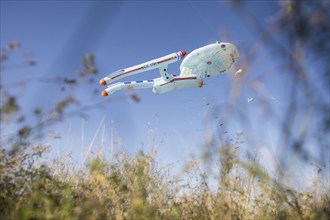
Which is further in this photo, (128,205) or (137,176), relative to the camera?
(128,205)

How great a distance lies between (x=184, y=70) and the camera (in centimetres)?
752

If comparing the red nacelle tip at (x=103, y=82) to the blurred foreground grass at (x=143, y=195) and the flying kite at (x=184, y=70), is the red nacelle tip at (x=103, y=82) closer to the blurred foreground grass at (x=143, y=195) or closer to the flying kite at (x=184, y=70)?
the flying kite at (x=184, y=70)

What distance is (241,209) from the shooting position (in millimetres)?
3037

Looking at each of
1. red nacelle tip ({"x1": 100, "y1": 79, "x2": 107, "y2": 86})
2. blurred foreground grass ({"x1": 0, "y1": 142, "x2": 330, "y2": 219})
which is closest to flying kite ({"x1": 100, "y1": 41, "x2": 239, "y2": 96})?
red nacelle tip ({"x1": 100, "y1": 79, "x2": 107, "y2": 86})

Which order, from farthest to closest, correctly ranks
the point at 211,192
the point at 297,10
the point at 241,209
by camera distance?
the point at 211,192
the point at 241,209
the point at 297,10

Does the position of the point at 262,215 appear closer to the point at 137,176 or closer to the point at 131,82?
the point at 137,176

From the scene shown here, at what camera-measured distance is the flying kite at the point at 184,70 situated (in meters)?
6.88

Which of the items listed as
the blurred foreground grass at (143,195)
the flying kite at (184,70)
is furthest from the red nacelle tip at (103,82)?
the blurred foreground grass at (143,195)

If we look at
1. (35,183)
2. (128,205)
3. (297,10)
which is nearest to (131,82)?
(128,205)

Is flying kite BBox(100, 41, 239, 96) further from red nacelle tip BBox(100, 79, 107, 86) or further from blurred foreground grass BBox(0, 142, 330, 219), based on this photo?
blurred foreground grass BBox(0, 142, 330, 219)

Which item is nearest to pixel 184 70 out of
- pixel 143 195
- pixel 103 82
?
pixel 103 82

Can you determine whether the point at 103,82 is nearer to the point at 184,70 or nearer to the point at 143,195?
the point at 184,70

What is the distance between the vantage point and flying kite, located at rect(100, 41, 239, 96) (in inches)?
271

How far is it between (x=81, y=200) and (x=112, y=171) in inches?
31.9
